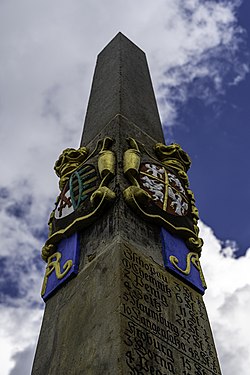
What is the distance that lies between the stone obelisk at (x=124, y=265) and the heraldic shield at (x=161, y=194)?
0.06 feet


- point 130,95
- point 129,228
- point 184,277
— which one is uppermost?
point 130,95

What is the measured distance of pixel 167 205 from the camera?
785 centimetres

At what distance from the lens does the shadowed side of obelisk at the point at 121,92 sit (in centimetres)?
1023

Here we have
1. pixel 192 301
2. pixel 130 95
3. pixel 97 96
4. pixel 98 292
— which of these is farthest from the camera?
pixel 97 96

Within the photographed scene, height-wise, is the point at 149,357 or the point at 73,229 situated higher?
the point at 73,229

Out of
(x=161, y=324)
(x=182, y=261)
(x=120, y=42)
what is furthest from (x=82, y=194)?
(x=120, y=42)

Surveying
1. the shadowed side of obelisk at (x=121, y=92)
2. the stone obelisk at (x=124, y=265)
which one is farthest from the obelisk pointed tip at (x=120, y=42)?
the stone obelisk at (x=124, y=265)

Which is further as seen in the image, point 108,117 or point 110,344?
point 108,117

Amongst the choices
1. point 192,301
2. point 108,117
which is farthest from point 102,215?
point 108,117

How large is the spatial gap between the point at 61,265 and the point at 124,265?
1.43m

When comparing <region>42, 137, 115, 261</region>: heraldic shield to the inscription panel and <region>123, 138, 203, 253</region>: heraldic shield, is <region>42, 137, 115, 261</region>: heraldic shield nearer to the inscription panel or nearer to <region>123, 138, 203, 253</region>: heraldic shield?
<region>123, 138, 203, 253</region>: heraldic shield

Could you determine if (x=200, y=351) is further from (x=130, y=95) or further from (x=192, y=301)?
(x=130, y=95)

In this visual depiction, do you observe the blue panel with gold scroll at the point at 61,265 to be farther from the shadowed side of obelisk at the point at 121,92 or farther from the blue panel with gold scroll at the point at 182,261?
the shadowed side of obelisk at the point at 121,92

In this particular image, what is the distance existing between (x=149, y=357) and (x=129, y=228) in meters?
1.93
